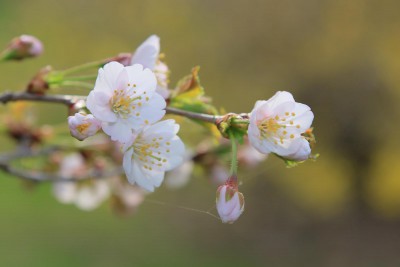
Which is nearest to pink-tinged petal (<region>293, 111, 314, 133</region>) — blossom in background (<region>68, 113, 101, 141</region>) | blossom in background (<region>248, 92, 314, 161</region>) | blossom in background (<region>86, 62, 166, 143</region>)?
blossom in background (<region>248, 92, 314, 161</region>)

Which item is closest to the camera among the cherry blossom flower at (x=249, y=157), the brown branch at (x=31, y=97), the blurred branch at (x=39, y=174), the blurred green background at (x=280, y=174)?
the brown branch at (x=31, y=97)

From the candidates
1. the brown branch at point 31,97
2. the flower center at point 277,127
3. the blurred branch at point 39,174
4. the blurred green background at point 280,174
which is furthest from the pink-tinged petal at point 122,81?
the blurred green background at point 280,174

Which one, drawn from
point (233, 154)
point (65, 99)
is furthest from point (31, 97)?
point (233, 154)

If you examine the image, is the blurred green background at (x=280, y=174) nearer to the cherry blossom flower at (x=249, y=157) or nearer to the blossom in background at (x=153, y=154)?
the cherry blossom flower at (x=249, y=157)

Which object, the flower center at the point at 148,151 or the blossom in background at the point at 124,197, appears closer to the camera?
the flower center at the point at 148,151

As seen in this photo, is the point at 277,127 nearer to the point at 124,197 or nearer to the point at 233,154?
the point at 233,154

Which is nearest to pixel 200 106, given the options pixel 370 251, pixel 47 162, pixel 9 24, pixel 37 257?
pixel 47 162

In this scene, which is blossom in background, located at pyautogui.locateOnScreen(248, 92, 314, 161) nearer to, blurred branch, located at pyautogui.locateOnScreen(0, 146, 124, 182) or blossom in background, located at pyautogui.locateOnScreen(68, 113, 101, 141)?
blossom in background, located at pyautogui.locateOnScreen(68, 113, 101, 141)
